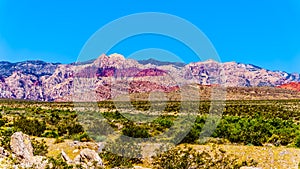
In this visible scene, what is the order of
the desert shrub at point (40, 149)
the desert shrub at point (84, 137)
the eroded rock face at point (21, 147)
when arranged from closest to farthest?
the eroded rock face at point (21, 147), the desert shrub at point (40, 149), the desert shrub at point (84, 137)

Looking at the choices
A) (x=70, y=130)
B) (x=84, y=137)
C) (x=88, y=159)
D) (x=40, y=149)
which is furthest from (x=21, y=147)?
(x=70, y=130)

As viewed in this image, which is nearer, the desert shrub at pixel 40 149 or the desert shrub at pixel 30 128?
the desert shrub at pixel 40 149

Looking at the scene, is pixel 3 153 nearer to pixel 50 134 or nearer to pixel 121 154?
pixel 121 154

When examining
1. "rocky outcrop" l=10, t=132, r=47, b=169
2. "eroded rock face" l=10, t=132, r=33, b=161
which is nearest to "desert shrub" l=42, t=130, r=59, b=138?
"rocky outcrop" l=10, t=132, r=47, b=169

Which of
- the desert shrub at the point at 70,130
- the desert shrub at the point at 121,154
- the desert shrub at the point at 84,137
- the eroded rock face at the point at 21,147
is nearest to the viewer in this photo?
the eroded rock face at the point at 21,147

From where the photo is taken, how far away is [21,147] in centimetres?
1484

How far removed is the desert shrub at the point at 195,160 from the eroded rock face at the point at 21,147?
5.24m

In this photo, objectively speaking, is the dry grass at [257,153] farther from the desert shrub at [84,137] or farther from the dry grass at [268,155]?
→ the desert shrub at [84,137]

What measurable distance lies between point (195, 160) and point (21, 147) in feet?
23.3

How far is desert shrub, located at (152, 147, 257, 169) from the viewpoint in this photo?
638 inches

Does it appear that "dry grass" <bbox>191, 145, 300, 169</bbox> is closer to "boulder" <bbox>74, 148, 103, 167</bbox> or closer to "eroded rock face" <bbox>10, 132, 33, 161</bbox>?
"boulder" <bbox>74, 148, 103, 167</bbox>

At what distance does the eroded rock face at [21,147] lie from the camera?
14430 millimetres

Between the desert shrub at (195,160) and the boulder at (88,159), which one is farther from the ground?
the boulder at (88,159)

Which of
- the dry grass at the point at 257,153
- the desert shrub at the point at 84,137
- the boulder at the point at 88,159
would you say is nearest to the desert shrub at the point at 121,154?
the dry grass at the point at 257,153
